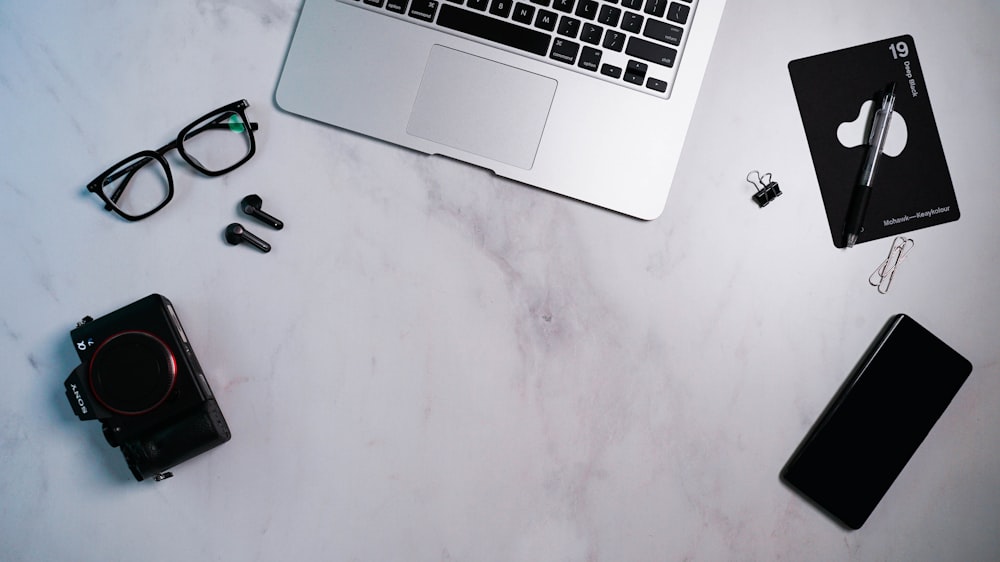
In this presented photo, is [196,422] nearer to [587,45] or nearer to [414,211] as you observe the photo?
[414,211]

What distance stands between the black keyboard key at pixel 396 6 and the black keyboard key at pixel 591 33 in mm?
226

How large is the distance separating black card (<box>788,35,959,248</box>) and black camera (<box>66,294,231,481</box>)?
831 mm

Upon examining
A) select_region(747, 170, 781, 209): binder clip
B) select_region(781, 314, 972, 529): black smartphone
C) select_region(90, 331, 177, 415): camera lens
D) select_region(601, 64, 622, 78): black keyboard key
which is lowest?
select_region(90, 331, 177, 415): camera lens

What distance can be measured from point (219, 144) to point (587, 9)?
19.8 inches

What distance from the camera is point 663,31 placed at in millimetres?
783

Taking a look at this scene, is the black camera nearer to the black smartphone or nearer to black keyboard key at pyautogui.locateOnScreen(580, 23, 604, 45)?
black keyboard key at pyautogui.locateOnScreen(580, 23, 604, 45)

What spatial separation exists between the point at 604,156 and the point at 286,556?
0.64 metres

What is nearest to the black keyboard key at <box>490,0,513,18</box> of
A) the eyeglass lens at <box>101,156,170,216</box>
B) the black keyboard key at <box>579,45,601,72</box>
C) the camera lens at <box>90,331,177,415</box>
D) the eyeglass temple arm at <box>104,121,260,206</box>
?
the black keyboard key at <box>579,45,601,72</box>

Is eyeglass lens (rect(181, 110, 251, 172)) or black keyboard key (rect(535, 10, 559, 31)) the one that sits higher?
black keyboard key (rect(535, 10, 559, 31))

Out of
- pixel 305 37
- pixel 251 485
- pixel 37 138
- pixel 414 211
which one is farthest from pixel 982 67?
pixel 37 138

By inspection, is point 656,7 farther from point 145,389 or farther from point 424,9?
point 145,389

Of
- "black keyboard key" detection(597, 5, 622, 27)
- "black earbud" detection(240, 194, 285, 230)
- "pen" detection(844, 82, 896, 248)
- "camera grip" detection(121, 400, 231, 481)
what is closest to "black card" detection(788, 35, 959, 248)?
"pen" detection(844, 82, 896, 248)

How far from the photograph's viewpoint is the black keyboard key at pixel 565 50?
2.59 feet

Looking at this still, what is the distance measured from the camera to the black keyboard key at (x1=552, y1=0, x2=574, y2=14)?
0.79m
